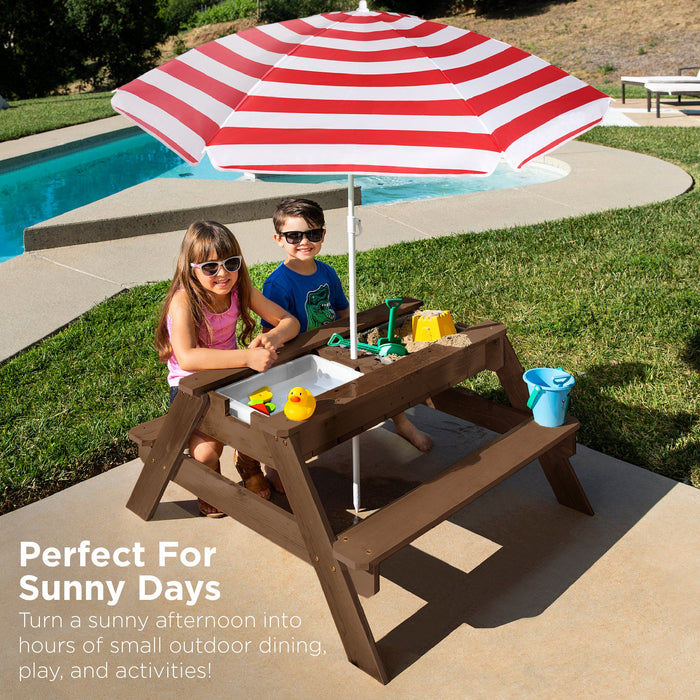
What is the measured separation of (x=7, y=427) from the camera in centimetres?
429

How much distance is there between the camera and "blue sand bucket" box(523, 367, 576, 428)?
125 inches

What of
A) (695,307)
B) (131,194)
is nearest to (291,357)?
(695,307)

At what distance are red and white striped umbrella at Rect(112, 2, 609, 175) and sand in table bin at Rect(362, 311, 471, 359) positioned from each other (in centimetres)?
97

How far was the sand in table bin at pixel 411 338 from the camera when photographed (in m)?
3.25

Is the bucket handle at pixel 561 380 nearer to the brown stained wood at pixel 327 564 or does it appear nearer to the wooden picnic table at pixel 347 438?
the wooden picnic table at pixel 347 438

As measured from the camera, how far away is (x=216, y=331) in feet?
11.4

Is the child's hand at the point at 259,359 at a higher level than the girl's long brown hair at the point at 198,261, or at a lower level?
lower

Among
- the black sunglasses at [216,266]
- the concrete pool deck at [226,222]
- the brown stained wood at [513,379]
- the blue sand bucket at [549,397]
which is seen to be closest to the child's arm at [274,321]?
the black sunglasses at [216,266]

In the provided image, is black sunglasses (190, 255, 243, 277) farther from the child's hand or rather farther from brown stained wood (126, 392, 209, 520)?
brown stained wood (126, 392, 209, 520)

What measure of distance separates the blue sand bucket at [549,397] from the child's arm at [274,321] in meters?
1.08

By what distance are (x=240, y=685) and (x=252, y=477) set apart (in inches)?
44.9

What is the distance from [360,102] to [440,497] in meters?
1.45

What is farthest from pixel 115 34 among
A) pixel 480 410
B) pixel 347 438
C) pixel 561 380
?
pixel 347 438

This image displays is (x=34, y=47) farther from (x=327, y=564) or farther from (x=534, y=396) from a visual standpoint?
(x=327, y=564)
